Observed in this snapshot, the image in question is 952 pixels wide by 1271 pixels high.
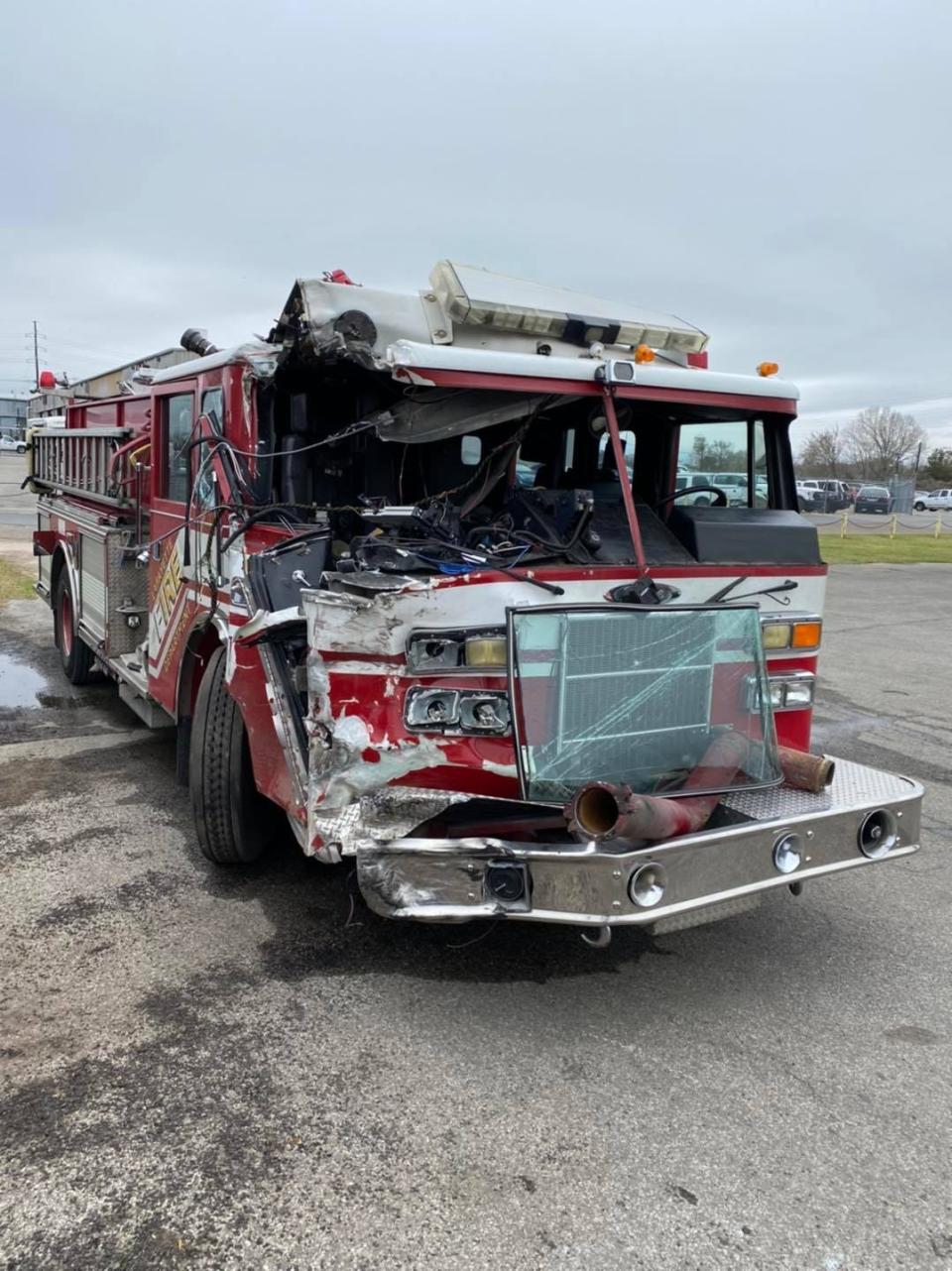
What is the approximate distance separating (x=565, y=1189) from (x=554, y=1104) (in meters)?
0.37

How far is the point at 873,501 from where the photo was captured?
1938 inches

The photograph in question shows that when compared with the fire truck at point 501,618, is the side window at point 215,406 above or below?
above

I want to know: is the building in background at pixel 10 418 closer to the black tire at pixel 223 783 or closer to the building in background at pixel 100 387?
the building in background at pixel 100 387

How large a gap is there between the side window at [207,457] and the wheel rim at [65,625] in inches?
143

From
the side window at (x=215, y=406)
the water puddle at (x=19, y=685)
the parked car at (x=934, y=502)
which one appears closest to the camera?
the side window at (x=215, y=406)

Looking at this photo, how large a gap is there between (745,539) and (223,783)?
8.43 feet

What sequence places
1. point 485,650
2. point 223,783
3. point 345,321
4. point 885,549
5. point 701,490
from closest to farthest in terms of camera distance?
point 485,650
point 345,321
point 223,783
point 701,490
point 885,549

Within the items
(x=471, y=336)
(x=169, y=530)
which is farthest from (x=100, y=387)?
(x=471, y=336)

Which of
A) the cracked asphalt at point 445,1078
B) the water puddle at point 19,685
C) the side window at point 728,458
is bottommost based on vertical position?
the cracked asphalt at point 445,1078

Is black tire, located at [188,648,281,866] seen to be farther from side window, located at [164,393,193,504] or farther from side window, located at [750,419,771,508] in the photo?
side window, located at [750,419,771,508]

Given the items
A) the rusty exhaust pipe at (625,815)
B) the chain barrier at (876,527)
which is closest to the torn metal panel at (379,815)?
the rusty exhaust pipe at (625,815)

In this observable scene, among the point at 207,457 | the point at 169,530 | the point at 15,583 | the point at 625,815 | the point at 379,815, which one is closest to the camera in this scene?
the point at 625,815

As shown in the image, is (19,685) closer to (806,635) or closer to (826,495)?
(806,635)

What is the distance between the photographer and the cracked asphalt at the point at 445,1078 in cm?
246
